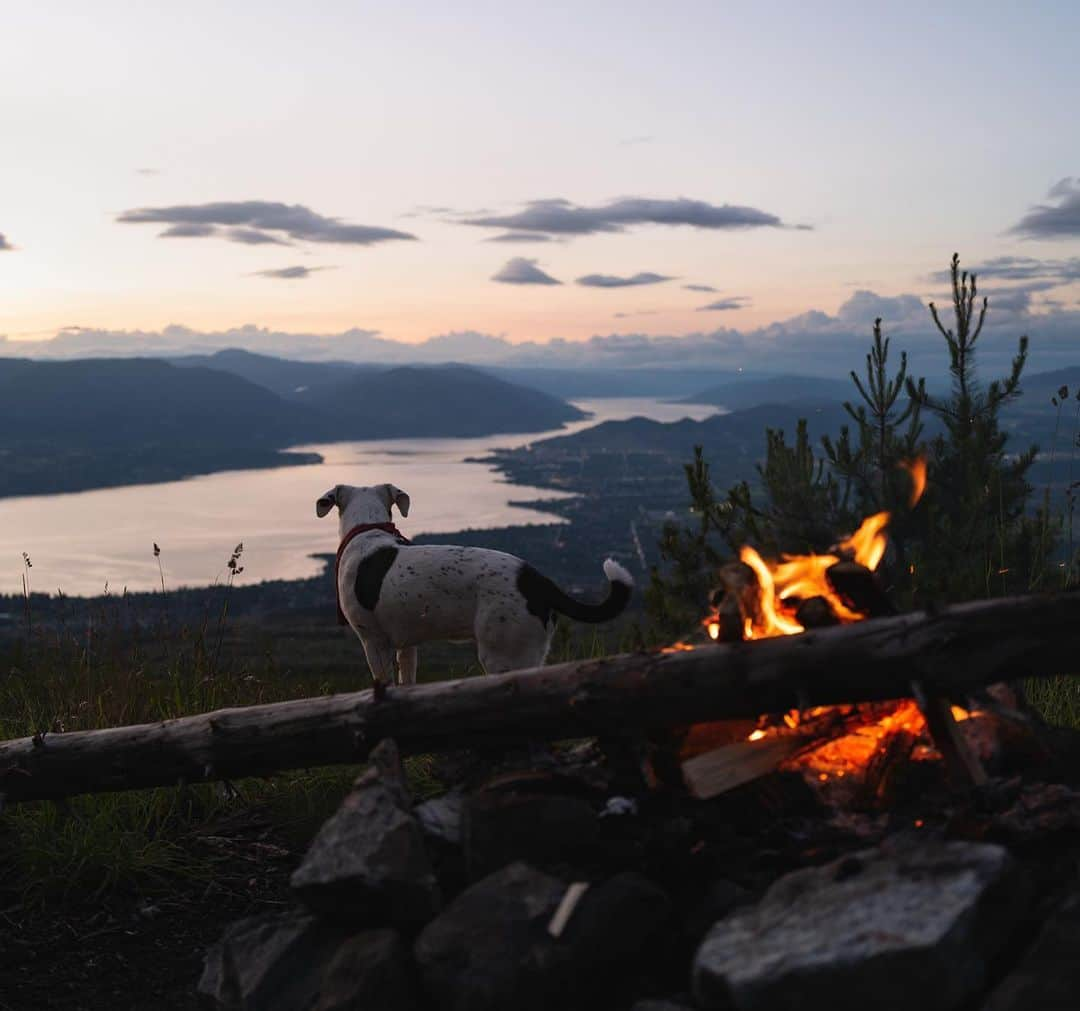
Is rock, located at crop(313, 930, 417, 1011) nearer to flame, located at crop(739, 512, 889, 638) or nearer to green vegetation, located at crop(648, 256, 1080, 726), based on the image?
flame, located at crop(739, 512, 889, 638)

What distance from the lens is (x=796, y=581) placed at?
477 centimetres

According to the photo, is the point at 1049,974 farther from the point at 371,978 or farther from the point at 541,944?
the point at 371,978

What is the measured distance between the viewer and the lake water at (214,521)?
80688mm

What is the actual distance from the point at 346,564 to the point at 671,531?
3903 mm

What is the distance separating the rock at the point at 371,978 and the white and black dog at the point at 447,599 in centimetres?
287

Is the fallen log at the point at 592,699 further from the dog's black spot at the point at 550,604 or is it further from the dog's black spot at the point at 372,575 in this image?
the dog's black spot at the point at 372,575

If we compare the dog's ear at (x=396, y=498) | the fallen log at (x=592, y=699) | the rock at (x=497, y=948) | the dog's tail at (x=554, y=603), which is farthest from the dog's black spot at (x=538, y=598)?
the rock at (x=497, y=948)

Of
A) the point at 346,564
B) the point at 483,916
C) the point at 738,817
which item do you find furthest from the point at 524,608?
the point at 483,916

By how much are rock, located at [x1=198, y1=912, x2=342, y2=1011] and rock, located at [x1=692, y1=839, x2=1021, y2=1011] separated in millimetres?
1755

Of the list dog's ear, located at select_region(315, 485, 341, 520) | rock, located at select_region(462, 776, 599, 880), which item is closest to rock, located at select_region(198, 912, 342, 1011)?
rock, located at select_region(462, 776, 599, 880)

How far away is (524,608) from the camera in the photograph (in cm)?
709

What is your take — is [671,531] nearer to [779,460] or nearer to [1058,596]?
[779,460]

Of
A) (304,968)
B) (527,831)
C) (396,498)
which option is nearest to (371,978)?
(304,968)

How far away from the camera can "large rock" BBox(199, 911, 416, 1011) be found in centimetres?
375
